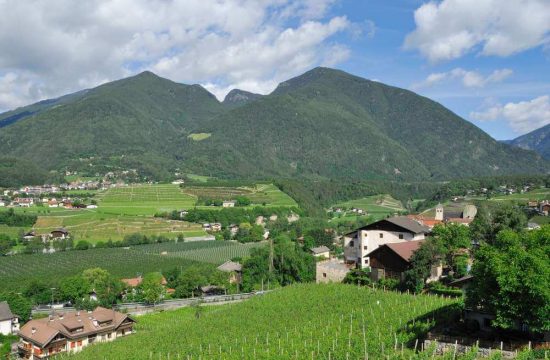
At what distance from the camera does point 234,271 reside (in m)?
59.6

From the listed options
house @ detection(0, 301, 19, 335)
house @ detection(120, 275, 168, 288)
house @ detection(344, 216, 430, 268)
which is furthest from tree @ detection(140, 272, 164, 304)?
house @ detection(344, 216, 430, 268)

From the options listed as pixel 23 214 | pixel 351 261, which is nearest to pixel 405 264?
pixel 351 261

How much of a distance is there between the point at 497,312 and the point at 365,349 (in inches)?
226

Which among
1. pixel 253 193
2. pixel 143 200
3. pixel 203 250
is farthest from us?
pixel 253 193

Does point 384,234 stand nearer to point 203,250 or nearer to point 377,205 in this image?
point 203,250

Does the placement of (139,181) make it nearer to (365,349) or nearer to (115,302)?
(115,302)

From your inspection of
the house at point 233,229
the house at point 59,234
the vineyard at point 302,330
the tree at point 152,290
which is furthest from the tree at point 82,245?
the vineyard at point 302,330

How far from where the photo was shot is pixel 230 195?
449 feet

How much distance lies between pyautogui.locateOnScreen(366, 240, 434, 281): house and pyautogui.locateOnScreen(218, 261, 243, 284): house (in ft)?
68.0

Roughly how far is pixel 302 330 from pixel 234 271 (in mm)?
32412

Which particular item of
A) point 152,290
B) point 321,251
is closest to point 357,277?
point 152,290

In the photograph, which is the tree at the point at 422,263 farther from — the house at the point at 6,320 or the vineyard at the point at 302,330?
the house at the point at 6,320

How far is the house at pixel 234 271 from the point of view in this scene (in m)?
57.7

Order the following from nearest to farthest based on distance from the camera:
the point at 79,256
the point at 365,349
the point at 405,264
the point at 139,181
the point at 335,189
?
1. the point at 365,349
2. the point at 405,264
3. the point at 79,256
4. the point at 335,189
5. the point at 139,181
